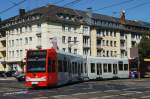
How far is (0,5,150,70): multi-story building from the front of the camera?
92.4 metres

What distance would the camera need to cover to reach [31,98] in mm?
23469

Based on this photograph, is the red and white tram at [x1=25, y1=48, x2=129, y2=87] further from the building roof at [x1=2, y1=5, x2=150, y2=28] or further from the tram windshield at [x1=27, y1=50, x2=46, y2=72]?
the building roof at [x1=2, y1=5, x2=150, y2=28]

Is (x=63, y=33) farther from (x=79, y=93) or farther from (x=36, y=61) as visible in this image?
(x=79, y=93)

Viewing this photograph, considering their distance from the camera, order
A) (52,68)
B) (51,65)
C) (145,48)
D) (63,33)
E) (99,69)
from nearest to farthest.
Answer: (51,65), (52,68), (99,69), (145,48), (63,33)

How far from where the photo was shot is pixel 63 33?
94.8 m

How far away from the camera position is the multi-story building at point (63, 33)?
92.4 metres

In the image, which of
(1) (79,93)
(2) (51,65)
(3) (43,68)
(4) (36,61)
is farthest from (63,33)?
(1) (79,93)

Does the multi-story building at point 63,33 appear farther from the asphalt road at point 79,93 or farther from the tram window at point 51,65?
the asphalt road at point 79,93

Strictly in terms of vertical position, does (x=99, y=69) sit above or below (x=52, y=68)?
above

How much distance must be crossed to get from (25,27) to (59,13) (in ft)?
27.7

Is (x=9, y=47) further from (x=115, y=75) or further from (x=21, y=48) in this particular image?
(x=115, y=75)

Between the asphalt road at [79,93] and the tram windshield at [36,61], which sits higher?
the tram windshield at [36,61]

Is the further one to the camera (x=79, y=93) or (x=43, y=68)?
(x=43, y=68)

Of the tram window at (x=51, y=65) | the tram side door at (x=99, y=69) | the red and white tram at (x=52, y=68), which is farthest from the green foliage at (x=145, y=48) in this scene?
the tram window at (x=51, y=65)
